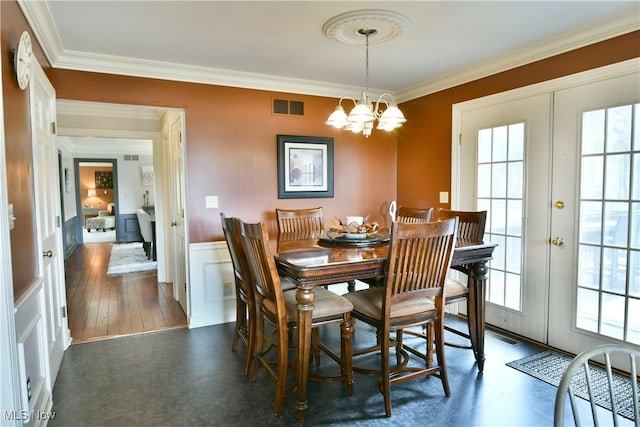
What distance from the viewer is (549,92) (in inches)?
121

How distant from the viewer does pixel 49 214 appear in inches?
113

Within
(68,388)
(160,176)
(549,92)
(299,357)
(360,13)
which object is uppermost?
(360,13)

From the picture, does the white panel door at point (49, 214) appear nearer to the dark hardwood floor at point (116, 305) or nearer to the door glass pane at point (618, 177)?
the dark hardwood floor at point (116, 305)

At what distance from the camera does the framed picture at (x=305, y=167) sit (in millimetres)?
4090

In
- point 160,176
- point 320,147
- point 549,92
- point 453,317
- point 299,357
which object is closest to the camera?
point 299,357

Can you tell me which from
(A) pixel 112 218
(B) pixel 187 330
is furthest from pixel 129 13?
(A) pixel 112 218

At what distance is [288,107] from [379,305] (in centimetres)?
248

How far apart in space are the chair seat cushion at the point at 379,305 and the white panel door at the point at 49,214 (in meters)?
1.91

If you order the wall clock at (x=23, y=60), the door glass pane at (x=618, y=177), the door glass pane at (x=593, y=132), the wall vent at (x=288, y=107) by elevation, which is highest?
the wall vent at (x=288, y=107)

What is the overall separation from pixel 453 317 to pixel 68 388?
3.27 m

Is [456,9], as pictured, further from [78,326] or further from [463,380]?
[78,326]

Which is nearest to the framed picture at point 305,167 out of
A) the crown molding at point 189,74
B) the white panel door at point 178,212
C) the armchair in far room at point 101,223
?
the crown molding at point 189,74

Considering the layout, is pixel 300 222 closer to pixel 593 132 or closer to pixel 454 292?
pixel 454 292

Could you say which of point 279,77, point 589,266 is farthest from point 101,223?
point 589,266
